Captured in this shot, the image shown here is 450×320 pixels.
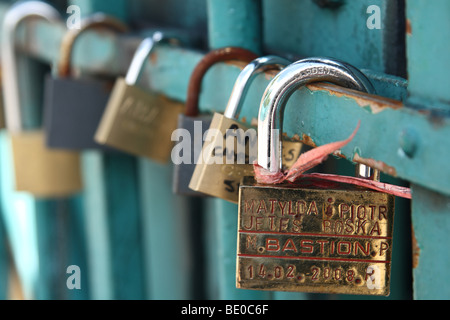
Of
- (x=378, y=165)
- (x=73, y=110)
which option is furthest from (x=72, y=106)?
(x=378, y=165)

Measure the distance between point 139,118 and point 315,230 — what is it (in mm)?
524

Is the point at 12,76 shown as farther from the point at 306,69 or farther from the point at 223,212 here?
the point at 306,69

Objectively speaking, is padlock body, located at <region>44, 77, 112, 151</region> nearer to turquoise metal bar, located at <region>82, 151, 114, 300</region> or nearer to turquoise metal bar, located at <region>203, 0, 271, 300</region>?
turquoise metal bar, located at <region>82, 151, 114, 300</region>

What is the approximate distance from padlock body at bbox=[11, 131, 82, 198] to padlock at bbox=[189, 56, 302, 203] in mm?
939

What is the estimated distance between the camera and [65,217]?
1.67 m

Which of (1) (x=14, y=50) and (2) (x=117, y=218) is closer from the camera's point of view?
(2) (x=117, y=218)

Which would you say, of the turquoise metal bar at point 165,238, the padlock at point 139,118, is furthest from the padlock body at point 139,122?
the turquoise metal bar at point 165,238

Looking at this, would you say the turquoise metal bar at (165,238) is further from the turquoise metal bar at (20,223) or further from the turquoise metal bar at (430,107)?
the turquoise metal bar at (430,107)

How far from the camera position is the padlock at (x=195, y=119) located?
805mm

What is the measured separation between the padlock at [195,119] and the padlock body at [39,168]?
0.82m

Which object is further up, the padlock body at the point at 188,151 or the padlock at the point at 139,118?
the padlock at the point at 139,118

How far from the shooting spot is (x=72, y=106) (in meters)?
1.28

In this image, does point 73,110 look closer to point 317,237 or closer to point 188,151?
point 188,151

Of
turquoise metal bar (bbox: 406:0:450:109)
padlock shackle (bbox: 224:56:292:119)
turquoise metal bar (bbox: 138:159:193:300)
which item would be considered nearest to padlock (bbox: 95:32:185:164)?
turquoise metal bar (bbox: 138:159:193:300)
